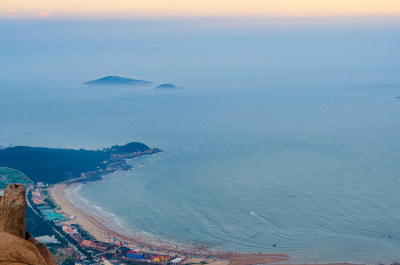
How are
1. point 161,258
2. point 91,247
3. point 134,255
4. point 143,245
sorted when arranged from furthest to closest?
point 143,245
point 91,247
point 134,255
point 161,258

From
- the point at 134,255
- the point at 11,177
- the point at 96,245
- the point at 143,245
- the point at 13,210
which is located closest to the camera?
the point at 13,210

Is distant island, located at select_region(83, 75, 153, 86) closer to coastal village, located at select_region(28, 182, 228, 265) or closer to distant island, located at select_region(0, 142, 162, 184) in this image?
distant island, located at select_region(0, 142, 162, 184)

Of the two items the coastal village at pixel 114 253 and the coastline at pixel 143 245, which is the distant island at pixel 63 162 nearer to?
the coastline at pixel 143 245

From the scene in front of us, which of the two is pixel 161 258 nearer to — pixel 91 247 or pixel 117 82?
pixel 91 247

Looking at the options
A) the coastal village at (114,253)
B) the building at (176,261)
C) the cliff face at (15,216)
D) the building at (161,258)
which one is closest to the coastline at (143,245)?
the coastal village at (114,253)

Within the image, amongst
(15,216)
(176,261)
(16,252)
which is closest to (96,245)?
(176,261)
